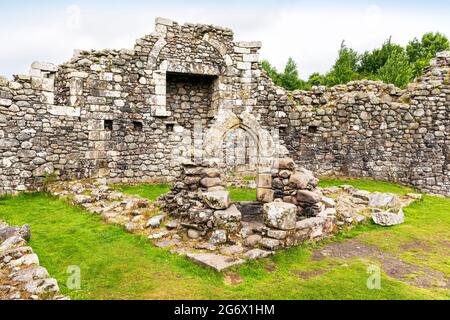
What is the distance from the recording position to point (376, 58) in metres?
31.0

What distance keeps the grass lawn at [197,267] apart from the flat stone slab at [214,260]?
13cm

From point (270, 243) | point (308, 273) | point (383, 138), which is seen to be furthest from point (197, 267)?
point (383, 138)

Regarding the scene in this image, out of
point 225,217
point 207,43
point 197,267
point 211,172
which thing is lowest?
point 197,267

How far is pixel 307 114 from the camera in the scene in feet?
53.6

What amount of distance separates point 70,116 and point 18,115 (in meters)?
1.57

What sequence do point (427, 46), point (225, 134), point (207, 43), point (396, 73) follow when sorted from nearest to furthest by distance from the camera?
point (225, 134)
point (207, 43)
point (396, 73)
point (427, 46)

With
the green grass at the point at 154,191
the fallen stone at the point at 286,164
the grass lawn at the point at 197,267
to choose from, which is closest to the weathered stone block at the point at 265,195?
the fallen stone at the point at 286,164

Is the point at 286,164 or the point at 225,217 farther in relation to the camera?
the point at 286,164

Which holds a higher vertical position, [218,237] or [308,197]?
[308,197]

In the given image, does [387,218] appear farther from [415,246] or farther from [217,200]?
[217,200]

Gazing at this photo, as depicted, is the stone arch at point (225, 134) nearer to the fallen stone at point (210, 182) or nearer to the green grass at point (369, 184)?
the fallen stone at point (210, 182)

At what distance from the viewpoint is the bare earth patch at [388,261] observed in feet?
20.3

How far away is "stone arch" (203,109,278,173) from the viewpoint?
9344mm

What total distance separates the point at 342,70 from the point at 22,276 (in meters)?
26.4
